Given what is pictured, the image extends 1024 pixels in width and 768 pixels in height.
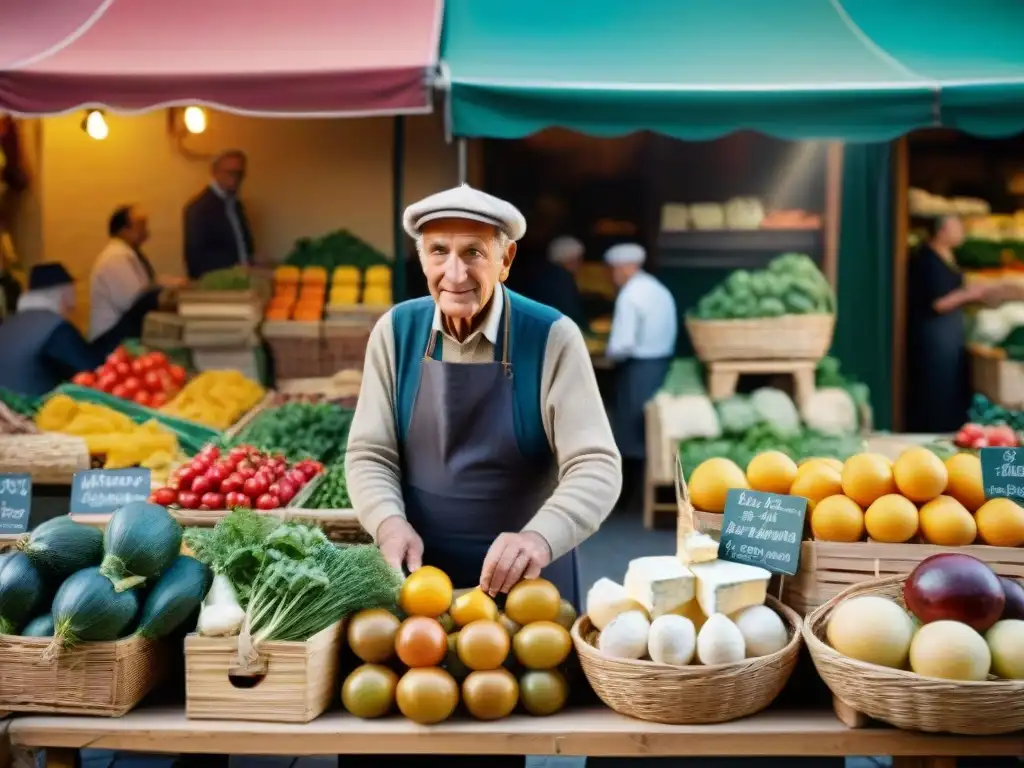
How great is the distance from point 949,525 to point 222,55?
15.4 ft

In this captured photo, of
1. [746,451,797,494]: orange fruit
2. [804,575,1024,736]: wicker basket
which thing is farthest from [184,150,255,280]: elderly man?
[804,575,1024,736]: wicker basket

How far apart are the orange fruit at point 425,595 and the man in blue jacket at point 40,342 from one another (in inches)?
195

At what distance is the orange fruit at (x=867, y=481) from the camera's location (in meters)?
2.71

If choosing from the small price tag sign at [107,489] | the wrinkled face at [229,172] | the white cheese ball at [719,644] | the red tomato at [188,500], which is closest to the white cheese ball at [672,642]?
the white cheese ball at [719,644]

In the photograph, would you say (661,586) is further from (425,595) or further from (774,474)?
(774,474)

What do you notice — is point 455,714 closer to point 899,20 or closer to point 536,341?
point 536,341

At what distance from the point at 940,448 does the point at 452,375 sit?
3.97 metres

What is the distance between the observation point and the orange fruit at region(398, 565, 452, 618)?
8.05 ft

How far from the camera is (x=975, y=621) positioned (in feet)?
7.60

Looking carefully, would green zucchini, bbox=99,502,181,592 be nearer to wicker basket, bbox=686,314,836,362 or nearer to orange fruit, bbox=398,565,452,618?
orange fruit, bbox=398,565,452,618

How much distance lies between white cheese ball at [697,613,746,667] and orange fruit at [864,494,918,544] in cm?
55

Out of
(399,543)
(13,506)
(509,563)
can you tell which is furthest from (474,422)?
(13,506)

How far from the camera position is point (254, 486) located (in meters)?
4.64

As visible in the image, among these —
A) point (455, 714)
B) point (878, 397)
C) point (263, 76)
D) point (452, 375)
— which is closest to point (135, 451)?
point (263, 76)
